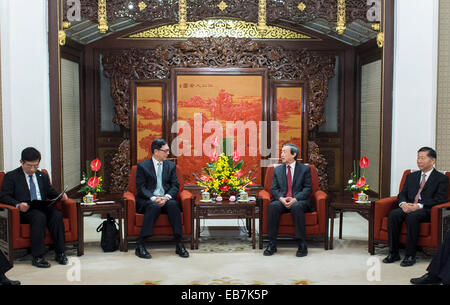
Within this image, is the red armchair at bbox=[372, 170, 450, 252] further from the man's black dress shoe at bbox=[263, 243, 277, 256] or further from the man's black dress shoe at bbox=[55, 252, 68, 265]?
the man's black dress shoe at bbox=[55, 252, 68, 265]

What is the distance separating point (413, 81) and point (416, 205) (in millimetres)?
1494

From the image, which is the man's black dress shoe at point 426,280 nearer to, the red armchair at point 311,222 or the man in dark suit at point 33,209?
the red armchair at point 311,222

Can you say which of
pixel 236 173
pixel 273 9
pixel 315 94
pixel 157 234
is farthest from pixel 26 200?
pixel 315 94

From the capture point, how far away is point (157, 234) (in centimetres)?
507

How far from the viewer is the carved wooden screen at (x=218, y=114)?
24.0 ft

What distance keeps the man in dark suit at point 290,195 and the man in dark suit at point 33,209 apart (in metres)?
1.92

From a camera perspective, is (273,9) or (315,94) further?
(315,94)

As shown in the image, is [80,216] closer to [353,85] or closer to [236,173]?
[236,173]

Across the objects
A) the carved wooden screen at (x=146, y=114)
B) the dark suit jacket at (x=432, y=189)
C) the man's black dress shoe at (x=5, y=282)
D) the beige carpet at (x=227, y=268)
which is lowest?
the beige carpet at (x=227, y=268)

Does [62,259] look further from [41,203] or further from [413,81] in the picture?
[413,81]

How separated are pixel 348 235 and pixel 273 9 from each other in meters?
2.67

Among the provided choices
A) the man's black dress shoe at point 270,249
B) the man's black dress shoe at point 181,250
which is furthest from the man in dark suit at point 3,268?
the man's black dress shoe at point 270,249

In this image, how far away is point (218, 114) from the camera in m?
7.43

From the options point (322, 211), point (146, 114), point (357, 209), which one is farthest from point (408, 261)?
point (146, 114)
